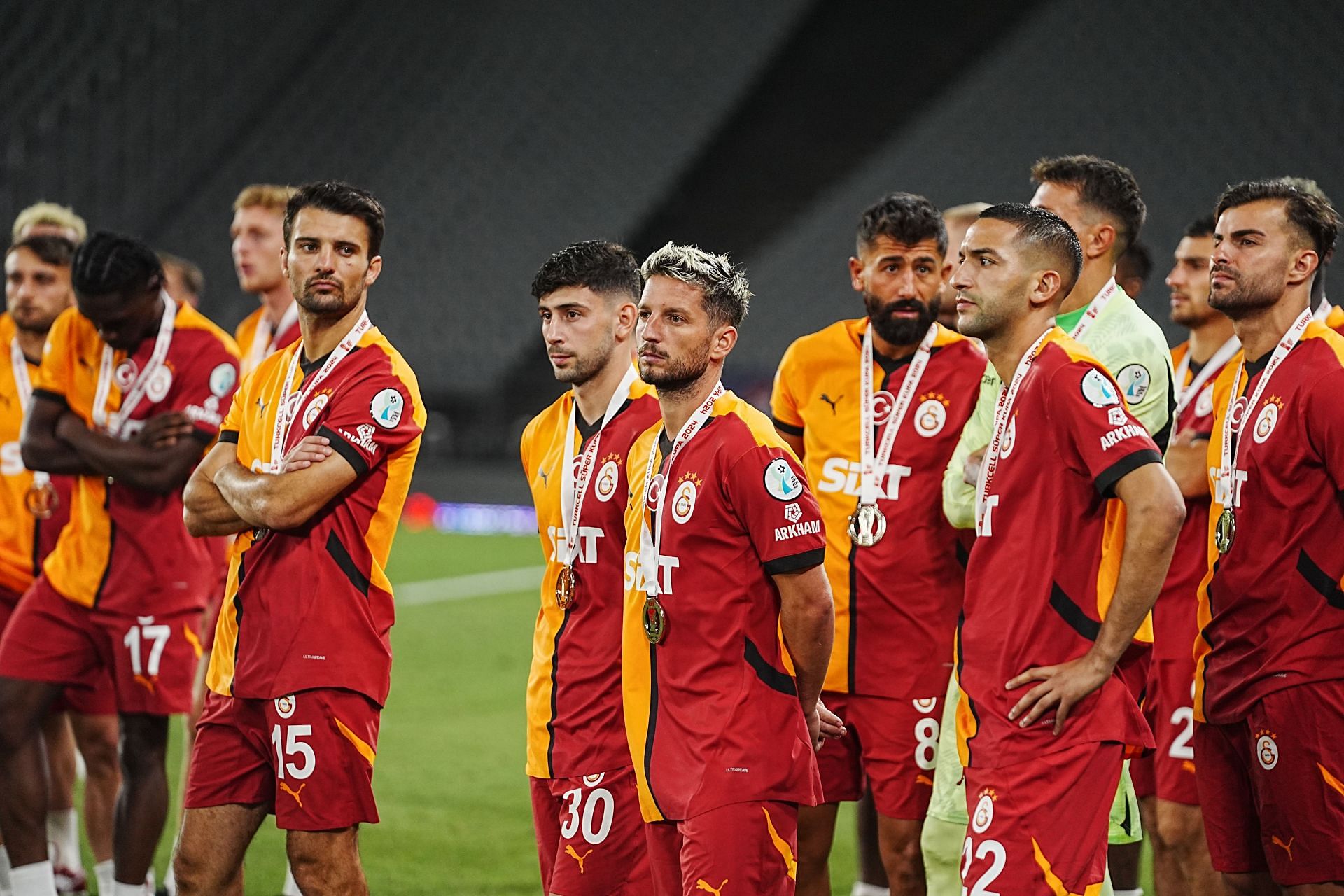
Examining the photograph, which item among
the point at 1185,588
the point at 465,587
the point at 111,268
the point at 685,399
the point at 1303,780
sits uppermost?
the point at 111,268

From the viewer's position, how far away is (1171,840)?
5.02 metres

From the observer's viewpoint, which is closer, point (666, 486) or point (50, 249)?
point (666, 486)

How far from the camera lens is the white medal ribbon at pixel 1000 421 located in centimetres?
364

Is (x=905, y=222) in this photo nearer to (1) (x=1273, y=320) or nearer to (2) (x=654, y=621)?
(1) (x=1273, y=320)

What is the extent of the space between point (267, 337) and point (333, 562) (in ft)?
8.15

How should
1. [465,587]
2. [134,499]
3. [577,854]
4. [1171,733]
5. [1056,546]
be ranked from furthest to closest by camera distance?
[465,587], [134,499], [1171,733], [577,854], [1056,546]

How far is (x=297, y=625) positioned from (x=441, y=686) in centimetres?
640

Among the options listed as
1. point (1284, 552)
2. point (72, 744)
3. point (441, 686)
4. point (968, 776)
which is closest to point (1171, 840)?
point (1284, 552)

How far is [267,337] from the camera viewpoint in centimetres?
632

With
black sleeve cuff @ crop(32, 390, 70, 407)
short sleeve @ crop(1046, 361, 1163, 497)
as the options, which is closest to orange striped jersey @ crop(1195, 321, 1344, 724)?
short sleeve @ crop(1046, 361, 1163, 497)

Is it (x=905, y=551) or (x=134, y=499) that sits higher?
(x=134, y=499)

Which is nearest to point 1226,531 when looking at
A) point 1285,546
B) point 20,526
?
point 1285,546

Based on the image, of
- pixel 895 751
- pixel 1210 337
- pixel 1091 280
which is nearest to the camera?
pixel 1091 280

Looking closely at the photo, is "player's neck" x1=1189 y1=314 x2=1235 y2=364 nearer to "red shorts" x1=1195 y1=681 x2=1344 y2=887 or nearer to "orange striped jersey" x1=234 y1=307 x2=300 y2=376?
"red shorts" x1=1195 y1=681 x2=1344 y2=887
